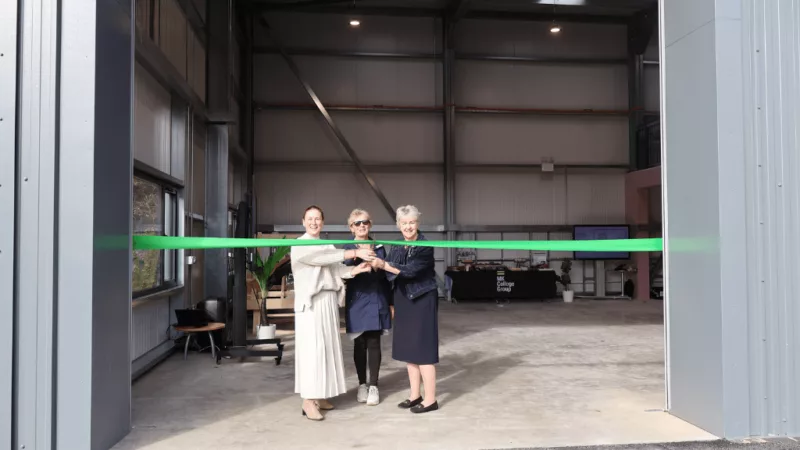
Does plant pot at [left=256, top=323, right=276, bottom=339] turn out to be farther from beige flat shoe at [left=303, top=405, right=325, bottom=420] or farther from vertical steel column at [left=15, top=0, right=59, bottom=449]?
vertical steel column at [left=15, top=0, right=59, bottom=449]

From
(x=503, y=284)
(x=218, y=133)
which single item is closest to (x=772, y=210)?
(x=218, y=133)

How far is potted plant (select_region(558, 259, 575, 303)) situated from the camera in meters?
13.1

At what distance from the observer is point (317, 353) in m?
3.68

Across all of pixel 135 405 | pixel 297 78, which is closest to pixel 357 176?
pixel 297 78

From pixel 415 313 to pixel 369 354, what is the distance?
1.87ft

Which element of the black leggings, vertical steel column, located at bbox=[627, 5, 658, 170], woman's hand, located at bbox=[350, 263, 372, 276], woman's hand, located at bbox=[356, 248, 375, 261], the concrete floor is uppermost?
vertical steel column, located at bbox=[627, 5, 658, 170]

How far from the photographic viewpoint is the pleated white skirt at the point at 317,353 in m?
3.64

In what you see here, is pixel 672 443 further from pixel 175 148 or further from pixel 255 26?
pixel 255 26

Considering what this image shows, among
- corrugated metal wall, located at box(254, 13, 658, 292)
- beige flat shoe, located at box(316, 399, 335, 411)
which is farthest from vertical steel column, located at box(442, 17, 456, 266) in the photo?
beige flat shoe, located at box(316, 399, 335, 411)

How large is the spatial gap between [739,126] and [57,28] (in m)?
3.87

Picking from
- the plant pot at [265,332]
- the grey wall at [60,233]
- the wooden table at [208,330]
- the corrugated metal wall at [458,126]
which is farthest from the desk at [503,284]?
the grey wall at [60,233]

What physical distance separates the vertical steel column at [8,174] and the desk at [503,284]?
34.6 feet

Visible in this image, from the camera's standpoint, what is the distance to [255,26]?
13336 mm

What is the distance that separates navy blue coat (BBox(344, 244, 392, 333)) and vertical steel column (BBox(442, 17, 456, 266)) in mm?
9509
